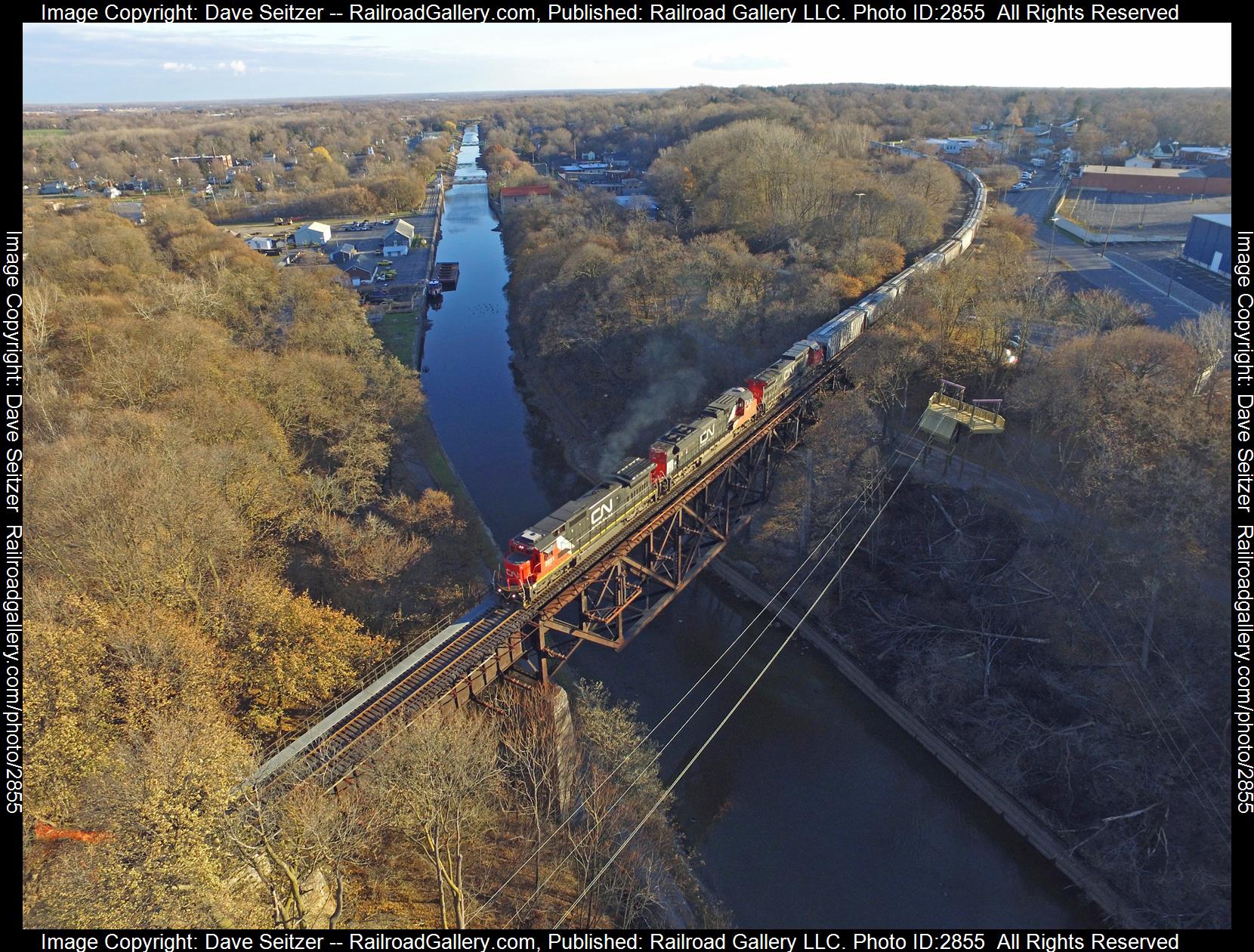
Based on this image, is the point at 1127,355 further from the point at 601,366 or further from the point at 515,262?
the point at 515,262

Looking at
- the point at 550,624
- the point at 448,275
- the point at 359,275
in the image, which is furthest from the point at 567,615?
→ the point at 448,275

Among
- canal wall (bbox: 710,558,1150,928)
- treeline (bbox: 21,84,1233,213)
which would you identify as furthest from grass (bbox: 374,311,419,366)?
treeline (bbox: 21,84,1233,213)

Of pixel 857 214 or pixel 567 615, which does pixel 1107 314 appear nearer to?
pixel 857 214

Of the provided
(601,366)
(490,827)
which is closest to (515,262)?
(601,366)

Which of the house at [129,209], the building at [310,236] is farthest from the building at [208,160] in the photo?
the building at [310,236]

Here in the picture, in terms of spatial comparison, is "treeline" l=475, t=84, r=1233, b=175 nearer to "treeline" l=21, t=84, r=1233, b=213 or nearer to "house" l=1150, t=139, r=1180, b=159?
"treeline" l=21, t=84, r=1233, b=213

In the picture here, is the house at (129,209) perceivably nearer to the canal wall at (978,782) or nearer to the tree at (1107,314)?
the canal wall at (978,782)
